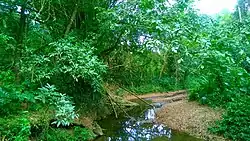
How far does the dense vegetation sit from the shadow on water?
2.74 ft

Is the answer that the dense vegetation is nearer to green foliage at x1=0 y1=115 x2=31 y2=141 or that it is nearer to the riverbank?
green foliage at x1=0 y1=115 x2=31 y2=141

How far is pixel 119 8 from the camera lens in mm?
8586

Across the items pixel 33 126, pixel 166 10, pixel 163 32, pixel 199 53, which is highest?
pixel 166 10

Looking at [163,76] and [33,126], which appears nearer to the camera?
[33,126]

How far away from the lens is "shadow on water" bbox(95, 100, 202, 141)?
9.09 metres

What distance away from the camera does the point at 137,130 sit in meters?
10.3

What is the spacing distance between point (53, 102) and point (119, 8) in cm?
359

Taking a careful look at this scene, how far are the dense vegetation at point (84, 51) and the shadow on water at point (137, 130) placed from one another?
837mm

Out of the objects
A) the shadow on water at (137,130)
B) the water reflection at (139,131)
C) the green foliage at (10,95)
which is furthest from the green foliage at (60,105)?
the water reflection at (139,131)

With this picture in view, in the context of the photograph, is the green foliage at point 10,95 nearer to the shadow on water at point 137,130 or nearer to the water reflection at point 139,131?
Answer: the shadow on water at point 137,130

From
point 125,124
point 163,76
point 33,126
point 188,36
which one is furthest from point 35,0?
point 163,76

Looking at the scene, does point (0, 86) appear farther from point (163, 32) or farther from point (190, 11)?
point (190, 11)

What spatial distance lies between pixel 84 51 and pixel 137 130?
12.8 feet

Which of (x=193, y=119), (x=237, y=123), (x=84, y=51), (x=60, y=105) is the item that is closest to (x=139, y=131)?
(x=193, y=119)
